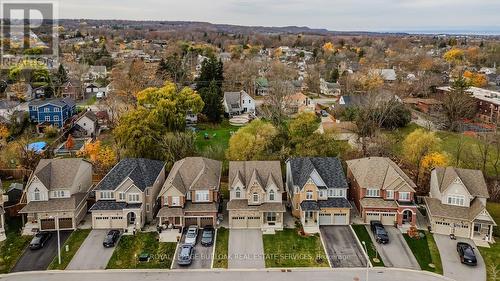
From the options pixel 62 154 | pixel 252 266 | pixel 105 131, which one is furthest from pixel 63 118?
pixel 252 266

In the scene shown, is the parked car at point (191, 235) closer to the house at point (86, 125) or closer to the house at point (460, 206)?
the house at point (460, 206)

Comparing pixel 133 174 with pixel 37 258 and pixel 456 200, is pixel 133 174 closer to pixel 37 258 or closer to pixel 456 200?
pixel 37 258

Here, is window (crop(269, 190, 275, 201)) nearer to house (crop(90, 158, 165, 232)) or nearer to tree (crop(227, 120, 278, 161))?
tree (crop(227, 120, 278, 161))

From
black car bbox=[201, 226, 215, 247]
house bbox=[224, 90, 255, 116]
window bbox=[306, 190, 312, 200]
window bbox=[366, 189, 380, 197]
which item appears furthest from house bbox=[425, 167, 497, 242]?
house bbox=[224, 90, 255, 116]

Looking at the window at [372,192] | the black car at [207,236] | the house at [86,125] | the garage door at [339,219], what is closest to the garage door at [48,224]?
the black car at [207,236]

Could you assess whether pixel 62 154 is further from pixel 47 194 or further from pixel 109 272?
pixel 109 272
